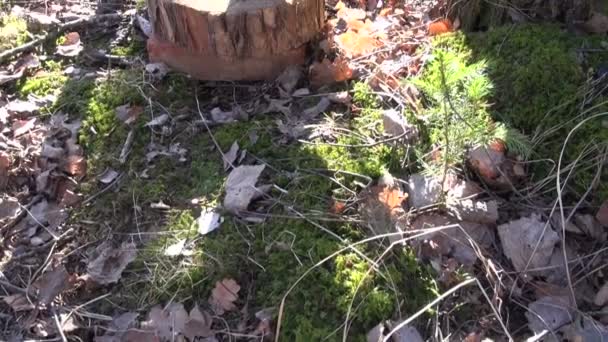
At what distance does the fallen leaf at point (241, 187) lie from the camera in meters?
2.65

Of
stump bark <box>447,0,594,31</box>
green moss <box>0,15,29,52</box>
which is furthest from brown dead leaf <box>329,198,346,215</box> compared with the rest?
green moss <box>0,15,29,52</box>

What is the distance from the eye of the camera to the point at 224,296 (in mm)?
2396

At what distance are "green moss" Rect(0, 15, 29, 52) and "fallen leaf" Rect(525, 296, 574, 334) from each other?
3.01m

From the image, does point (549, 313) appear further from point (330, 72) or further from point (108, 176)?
point (108, 176)

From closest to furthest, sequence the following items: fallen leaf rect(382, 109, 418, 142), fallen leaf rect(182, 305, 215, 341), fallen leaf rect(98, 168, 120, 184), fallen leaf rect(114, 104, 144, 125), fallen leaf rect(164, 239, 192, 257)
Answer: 1. fallen leaf rect(182, 305, 215, 341)
2. fallen leaf rect(164, 239, 192, 257)
3. fallen leaf rect(382, 109, 418, 142)
4. fallen leaf rect(98, 168, 120, 184)
5. fallen leaf rect(114, 104, 144, 125)

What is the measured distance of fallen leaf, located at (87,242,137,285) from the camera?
8.34ft

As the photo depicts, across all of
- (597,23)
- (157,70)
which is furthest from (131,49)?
(597,23)

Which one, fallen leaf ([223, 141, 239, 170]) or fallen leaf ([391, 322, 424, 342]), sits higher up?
fallen leaf ([223, 141, 239, 170])

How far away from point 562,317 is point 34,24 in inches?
125

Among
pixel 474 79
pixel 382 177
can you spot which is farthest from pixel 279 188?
pixel 474 79

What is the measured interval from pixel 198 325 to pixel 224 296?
0.14 meters

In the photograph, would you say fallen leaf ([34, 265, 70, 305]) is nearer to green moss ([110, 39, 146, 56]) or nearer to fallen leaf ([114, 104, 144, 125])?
fallen leaf ([114, 104, 144, 125])

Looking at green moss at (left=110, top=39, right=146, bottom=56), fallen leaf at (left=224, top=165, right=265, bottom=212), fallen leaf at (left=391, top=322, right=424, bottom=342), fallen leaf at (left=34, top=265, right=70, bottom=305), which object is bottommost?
fallen leaf at (left=34, top=265, right=70, bottom=305)

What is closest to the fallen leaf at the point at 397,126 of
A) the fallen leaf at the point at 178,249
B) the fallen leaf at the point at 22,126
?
the fallen leaf at the point at 178,249
